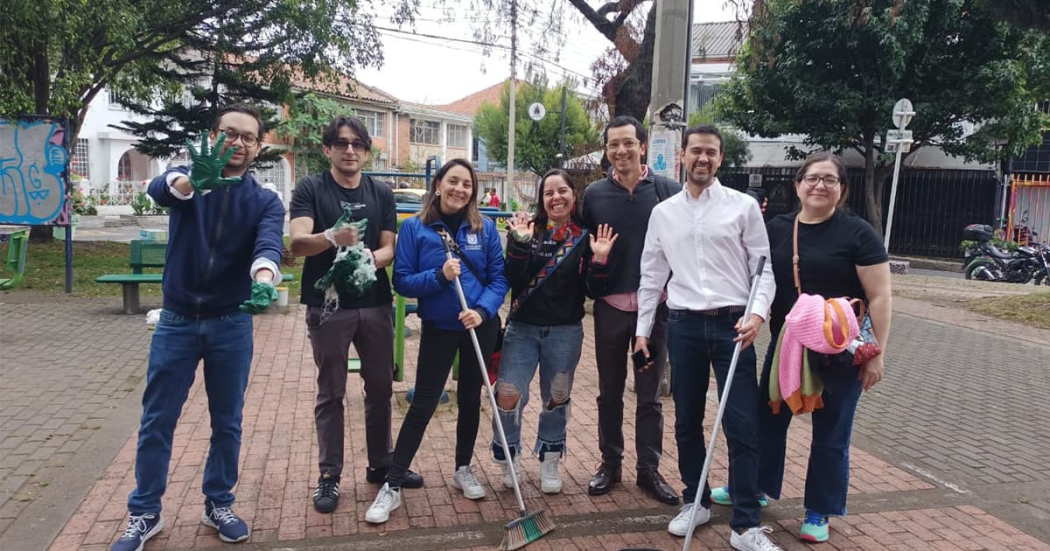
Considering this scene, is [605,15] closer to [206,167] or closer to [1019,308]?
[1019,308]

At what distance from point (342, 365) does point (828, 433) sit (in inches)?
92.6

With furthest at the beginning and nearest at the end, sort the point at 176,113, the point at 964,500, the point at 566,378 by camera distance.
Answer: the point at 176,113
the point at 964,500
the point at 566,378

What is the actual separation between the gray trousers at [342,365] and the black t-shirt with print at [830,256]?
1961mm

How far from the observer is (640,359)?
371 cm

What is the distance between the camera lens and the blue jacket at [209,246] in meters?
3.16

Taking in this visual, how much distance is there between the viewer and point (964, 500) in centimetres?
411

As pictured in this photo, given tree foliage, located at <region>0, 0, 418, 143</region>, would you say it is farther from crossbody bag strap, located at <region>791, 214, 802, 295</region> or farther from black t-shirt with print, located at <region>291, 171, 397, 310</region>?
crossbody bag strap, located at <region>791, 214, 802, 295</region>

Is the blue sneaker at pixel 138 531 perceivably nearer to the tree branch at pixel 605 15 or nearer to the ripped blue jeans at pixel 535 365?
the ripped blue jeans at pixel 535 365

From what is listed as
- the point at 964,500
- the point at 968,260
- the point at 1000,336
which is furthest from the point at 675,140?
the point at 968,260

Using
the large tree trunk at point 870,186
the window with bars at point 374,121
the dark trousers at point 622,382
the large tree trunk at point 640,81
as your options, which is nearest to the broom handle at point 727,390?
the dark trousers at point 622,382

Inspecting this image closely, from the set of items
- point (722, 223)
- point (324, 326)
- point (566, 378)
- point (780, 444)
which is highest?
point (722, 223)

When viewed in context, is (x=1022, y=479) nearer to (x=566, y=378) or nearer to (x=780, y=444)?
(x=780, y=444)

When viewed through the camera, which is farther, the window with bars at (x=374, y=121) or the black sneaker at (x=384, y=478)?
the window with bars at (x=374, y=121)

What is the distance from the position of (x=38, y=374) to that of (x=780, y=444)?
5.78 m
